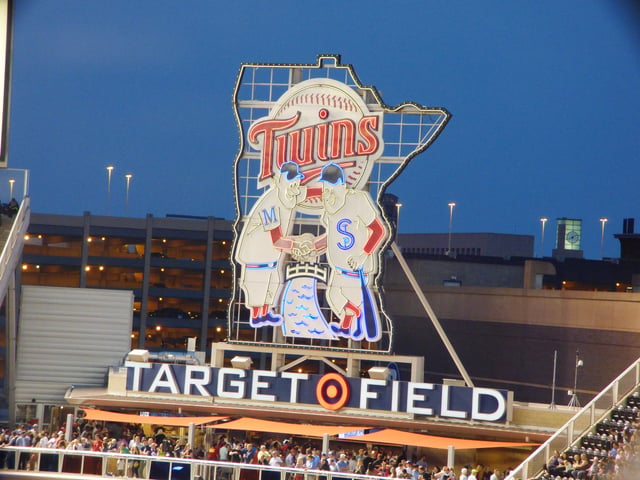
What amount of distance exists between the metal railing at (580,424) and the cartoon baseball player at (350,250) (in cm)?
715

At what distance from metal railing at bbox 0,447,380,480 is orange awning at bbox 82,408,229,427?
4.68 meters

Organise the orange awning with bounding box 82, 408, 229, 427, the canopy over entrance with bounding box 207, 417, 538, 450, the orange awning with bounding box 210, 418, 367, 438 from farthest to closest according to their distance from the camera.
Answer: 1. the orange awning with bounding box 82, 408, 229, 427
2. the orange awning with bounding box 210, 418, 367, 438
3. the canopy over entrance with bounding box 207, 417, 538, 450

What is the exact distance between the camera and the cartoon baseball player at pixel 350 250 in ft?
114

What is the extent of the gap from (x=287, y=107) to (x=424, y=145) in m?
4.67

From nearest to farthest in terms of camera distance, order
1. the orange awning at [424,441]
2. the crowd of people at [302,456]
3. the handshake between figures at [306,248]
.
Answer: the crowd of people at [302,456] → the orange awning at [424,441] → the handshake between figures at [306,248]

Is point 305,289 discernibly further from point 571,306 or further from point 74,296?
point 571,306

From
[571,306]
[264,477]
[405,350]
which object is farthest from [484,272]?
[264,477]

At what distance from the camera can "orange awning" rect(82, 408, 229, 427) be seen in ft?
112

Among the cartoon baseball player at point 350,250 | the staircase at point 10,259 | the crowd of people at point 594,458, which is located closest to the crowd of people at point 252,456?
the crowd of people at point 594,458

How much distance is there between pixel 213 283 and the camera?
8131cm

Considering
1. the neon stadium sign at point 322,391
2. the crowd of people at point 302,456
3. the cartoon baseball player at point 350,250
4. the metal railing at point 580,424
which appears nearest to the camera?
the metal railing at point 580,424

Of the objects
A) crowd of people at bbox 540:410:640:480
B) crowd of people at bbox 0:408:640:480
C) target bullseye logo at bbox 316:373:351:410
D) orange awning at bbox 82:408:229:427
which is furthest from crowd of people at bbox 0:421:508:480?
crowd of people at bbox 540:410:640:480

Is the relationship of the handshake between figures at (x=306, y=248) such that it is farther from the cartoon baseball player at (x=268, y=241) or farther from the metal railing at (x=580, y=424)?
the metal railing at (x=580, y=424)

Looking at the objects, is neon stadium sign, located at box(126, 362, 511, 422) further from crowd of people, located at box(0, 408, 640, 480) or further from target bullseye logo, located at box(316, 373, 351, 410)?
crowd of people, located at box(0, 408, 640, 480)
